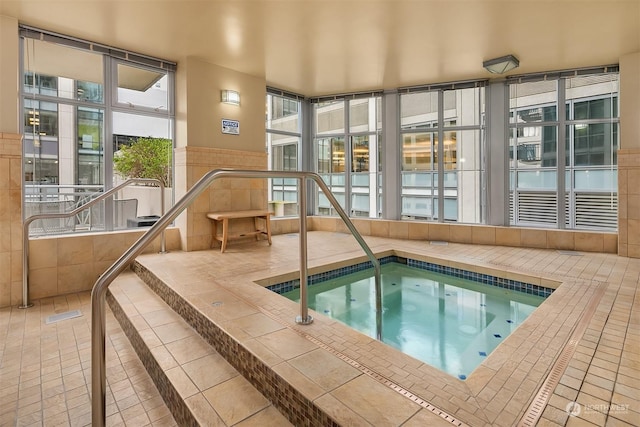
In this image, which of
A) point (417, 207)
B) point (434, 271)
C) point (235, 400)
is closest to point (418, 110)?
point (417, 207)

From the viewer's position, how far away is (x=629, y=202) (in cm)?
478

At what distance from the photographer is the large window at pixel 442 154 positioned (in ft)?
20.2

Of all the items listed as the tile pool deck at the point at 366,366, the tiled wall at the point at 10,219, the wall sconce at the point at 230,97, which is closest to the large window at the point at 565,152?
the tile pool deck at the point at 366,366

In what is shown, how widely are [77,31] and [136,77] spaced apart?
0.98 meters

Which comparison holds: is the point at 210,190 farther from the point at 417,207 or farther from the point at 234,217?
the point at 417,207

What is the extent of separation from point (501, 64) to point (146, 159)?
5.69 m

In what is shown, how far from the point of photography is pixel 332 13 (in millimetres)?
3674

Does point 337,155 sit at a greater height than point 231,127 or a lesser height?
→ lesser

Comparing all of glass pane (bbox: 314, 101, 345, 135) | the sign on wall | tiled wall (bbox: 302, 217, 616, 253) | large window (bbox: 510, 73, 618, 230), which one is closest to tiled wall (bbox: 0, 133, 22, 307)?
the sign on wall

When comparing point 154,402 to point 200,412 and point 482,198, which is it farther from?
point 482,198

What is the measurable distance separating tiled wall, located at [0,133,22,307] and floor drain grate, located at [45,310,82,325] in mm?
744

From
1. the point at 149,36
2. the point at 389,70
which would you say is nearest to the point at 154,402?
the point at 149,36

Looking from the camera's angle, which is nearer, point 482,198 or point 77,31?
point 77,31

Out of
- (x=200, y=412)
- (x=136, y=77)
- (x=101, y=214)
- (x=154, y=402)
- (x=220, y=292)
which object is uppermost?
(x=136, y=77)
